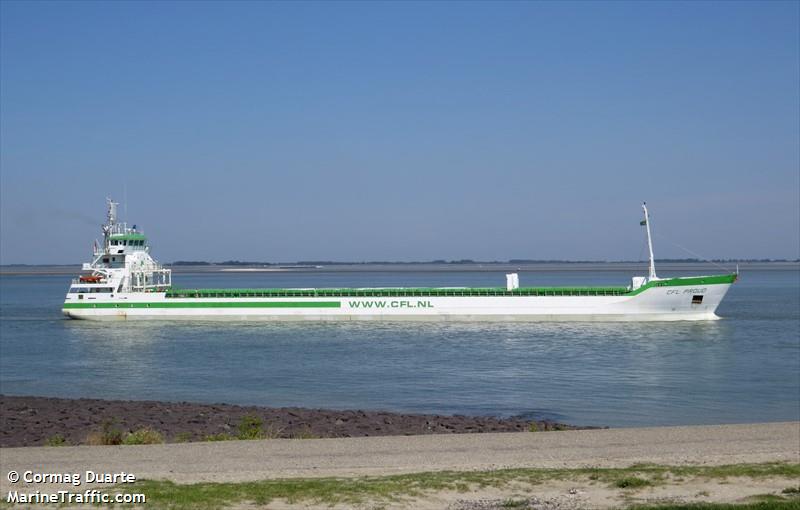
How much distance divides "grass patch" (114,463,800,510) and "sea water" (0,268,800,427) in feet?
30.3

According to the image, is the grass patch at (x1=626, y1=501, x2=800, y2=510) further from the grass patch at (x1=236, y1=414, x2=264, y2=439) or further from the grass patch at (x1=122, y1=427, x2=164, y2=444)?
the grass patch at (x1=122, y1=427, x2=164, y2=444)

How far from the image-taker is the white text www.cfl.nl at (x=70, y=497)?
1091cm

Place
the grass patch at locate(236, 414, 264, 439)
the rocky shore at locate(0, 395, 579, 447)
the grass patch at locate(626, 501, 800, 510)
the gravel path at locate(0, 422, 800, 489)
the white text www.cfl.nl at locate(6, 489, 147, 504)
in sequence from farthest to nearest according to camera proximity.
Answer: the rocky shore at locate(0, 395, 579, 447) → the grass patch at locate(236, 414, 264, 439) → the gravel path at locate(0, 422, 800, 489) → the white text www.cfl.nl at locate(6, 489, 147, 504) → the grass patch at locate(626, 501, 800, 510)

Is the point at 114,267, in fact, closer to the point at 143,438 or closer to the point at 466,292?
the point at 466,292

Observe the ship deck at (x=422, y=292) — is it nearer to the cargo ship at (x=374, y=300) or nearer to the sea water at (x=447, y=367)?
the cargo ship at (x=374, y=300)

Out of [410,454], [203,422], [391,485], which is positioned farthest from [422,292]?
[391,485]

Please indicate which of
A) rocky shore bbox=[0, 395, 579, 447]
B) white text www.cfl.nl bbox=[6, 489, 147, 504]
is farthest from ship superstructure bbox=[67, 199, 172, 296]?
white text www.cfl.nl bbox=[6, 489, 147, 504]

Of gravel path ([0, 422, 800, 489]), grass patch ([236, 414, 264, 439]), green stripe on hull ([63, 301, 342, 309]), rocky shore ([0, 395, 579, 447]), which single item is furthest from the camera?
green stripe on hull ([63, 301, 342, 309])

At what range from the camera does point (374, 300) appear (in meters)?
56.7

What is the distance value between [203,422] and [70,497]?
9550mm

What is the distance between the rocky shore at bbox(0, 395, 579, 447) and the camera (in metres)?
18.9

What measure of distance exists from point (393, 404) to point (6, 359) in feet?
76.7

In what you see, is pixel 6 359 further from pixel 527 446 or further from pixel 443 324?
pixel 527 446

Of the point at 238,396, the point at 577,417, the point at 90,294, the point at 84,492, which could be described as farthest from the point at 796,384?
the point at 90,294
